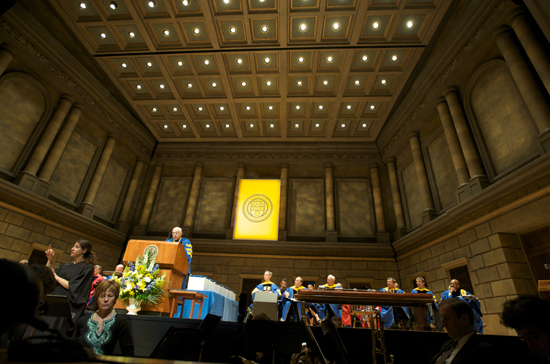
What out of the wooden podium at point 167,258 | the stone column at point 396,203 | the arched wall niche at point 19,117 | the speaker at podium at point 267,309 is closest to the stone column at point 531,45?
the stone column at point 396,203

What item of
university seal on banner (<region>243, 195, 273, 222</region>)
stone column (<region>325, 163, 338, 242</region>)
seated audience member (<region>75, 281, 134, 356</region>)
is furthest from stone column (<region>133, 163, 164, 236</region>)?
seated audience member (<region>75, 281, 134, 356</region>)

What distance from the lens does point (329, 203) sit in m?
14.4

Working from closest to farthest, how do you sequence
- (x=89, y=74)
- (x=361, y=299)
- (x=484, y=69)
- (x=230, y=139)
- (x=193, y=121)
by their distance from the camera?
(x=361, y=299)
(x=484, y=69)
(x=89, y=74)
(x=193, y=121)
(x=230, y=139)

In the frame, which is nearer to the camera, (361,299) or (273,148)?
(361,299)

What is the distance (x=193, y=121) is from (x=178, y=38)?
457 cm

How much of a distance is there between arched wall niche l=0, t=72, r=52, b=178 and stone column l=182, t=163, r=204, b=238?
678cm

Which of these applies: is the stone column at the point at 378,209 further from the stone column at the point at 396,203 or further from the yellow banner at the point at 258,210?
the yellow banner at the point at 258,210

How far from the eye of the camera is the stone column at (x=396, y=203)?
12859 mm

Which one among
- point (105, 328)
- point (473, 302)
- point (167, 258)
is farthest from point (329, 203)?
point (105, 328)

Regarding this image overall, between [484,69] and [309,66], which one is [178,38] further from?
[484,69]

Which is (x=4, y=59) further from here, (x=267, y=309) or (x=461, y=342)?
(x=461, y=342)

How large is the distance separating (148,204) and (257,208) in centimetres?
586

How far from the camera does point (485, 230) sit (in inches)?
319

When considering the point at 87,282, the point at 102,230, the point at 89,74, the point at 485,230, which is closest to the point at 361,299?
the point at 87,282
